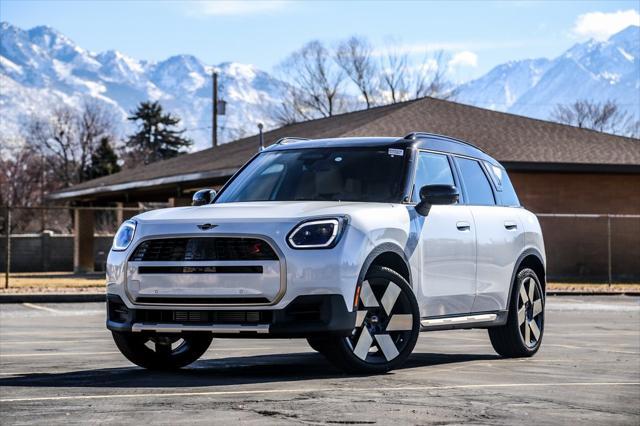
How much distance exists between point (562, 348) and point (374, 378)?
464 cm

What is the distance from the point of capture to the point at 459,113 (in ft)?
123

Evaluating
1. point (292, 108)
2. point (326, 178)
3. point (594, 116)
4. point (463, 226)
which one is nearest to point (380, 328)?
point (326, 178)

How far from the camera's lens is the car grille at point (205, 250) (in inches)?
353

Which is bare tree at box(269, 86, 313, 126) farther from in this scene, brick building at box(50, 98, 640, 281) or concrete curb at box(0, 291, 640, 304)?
concrete curb at box(0, 291, 640, 304)

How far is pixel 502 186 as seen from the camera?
40.0 feet

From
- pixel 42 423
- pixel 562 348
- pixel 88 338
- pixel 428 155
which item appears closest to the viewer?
pixel 42 423

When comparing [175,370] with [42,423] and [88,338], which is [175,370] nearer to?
[42,423]

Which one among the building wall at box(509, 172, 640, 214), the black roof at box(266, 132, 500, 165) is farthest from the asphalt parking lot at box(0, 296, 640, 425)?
the building wall at box(509, 172, 640, 214)

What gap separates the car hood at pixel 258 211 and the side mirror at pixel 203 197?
0.86 meters

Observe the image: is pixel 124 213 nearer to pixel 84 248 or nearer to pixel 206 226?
pixel 84 248

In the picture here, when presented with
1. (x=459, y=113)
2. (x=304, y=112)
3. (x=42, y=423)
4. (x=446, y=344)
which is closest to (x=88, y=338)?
(x=446, y=344)

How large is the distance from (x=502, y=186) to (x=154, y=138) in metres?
95.8

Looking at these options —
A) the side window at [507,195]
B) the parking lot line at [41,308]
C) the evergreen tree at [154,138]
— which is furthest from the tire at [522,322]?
the evergreen tree at [154,138]

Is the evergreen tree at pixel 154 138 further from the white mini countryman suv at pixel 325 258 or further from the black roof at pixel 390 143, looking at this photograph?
the white mini countryman suv at pixel 325 258
